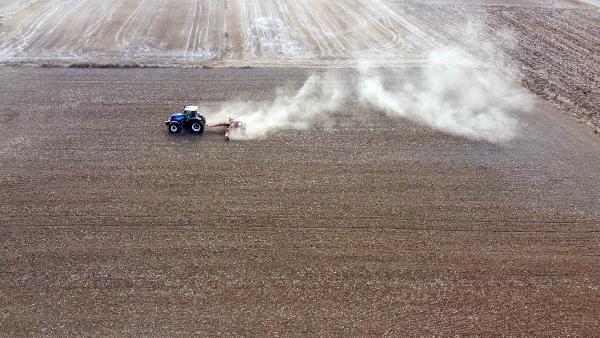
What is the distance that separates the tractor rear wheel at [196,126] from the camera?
19.2 m

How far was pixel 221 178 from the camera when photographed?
54.6 feet

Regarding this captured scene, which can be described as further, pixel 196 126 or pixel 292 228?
pixel 196 126

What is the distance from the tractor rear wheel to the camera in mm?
19156

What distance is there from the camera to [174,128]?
1925 centimetres

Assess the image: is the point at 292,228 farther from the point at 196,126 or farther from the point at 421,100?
the point at 421,100

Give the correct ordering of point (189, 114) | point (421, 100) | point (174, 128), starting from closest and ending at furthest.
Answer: point (189, 114) < point (174, 128) < point (421, 100)

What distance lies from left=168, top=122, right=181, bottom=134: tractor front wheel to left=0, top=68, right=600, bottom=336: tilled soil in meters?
0.34

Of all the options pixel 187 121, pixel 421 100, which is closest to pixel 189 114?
pixel 187 121

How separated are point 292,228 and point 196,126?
24.3 ft

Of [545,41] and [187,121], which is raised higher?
[545,41]

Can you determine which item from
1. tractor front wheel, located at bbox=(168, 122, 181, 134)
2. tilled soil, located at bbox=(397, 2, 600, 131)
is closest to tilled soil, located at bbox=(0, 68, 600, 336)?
tractor front wheel, located at bbox=(168, 122, 181, 134)

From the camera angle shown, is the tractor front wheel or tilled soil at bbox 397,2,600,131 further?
tilled soil at bbox 397,2,600,131

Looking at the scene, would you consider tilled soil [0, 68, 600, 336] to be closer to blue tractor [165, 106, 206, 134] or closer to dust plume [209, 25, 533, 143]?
blue tractor [165, 106, 206, 134]

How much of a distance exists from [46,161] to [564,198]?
19407 mm
